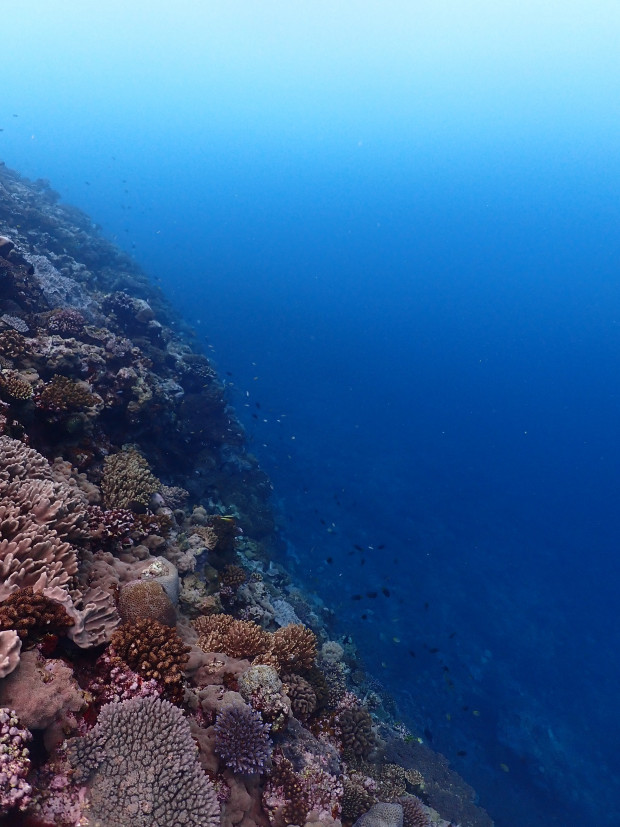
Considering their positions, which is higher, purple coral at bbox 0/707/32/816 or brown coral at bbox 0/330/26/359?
purple coral at bbox 0/707/32/816

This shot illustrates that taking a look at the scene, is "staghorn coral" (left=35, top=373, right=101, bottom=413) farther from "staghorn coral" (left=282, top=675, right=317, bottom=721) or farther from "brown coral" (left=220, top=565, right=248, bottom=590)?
"staghorn coral" (left=282, top=675, right=317, bottom=721)

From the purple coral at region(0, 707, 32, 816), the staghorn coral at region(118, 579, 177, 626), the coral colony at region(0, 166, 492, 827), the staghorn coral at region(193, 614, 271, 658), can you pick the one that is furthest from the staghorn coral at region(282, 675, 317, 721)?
the purple coral at region(0, 707, 32, 816)

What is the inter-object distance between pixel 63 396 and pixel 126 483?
2544 mm

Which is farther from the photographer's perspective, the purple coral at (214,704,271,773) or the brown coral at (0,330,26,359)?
the brown coral at (0,330,26,359)

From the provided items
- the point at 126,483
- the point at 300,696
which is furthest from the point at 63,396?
the point at 300,696

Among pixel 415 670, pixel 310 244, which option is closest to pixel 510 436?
pixel 415 670

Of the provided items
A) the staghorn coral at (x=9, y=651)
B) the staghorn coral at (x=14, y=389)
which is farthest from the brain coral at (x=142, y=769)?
the staghorn coral at (x=14, y=389)

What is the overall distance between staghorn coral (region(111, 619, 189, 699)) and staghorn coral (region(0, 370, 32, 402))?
18.8 feet

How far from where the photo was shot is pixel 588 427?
3509 inches

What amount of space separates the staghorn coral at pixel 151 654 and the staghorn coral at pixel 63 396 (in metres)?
6.27

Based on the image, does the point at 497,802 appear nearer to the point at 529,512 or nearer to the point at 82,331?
the point at 82,331

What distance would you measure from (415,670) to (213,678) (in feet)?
69.9

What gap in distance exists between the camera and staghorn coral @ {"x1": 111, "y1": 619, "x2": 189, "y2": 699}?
5195mm

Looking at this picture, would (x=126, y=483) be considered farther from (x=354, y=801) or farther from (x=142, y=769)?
(x=354, y=801)
